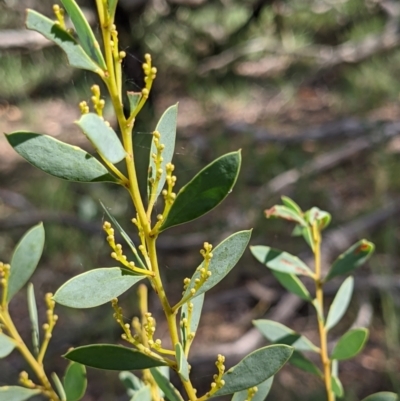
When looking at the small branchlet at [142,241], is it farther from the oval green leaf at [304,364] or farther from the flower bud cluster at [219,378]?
the oval green leaf at [304,364]

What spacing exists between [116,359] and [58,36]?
130 millimetres

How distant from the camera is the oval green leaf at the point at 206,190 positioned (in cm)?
21

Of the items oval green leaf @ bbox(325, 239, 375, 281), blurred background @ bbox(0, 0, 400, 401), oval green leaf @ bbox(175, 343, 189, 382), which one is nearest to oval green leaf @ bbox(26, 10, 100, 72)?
oval green leaf @ bbox(175, 343, 189, 382)

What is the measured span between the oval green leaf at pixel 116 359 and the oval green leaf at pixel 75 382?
63mm

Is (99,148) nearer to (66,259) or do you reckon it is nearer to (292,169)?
(292,169)

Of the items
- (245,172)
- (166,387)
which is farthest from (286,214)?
(245,172)

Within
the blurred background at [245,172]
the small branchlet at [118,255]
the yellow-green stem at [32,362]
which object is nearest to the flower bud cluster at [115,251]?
the small branchlet at [118,255]

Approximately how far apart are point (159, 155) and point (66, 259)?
180 centimetres

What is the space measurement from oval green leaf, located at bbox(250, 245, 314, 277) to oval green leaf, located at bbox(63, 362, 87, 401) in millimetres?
117

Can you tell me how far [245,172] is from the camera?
5.24ft

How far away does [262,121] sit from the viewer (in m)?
2.30

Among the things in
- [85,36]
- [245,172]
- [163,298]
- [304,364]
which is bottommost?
[245,172]

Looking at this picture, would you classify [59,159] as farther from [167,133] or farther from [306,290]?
[306,290]

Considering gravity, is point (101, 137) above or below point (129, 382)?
above
